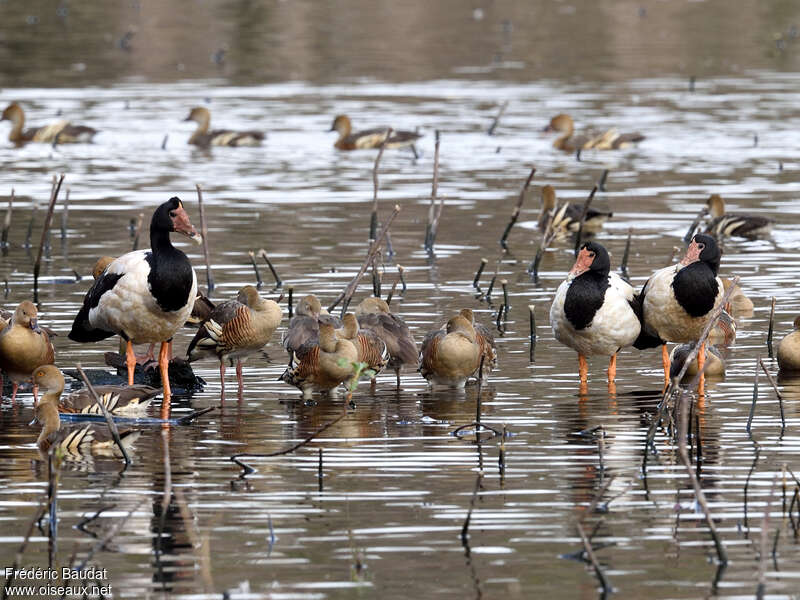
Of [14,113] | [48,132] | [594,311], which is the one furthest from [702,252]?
[14,113]

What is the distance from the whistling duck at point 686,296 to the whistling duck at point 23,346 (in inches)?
185

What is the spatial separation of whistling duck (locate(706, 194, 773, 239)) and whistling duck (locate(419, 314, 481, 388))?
836 cm

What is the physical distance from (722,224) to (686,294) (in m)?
8.37

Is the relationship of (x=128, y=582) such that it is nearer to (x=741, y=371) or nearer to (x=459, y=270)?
(x=741, y=371)

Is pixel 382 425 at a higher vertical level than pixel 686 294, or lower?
lower

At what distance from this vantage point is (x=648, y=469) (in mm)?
10359

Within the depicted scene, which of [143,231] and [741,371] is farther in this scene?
[143,231]

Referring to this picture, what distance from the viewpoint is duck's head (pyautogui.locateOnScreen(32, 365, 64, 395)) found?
1184 centimetres

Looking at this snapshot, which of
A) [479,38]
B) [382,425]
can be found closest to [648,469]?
[382,425]

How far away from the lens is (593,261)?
43.0ft

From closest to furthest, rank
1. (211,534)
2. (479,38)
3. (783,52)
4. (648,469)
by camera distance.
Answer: (211,534)
(648,469)
(783,52)
(479,38)

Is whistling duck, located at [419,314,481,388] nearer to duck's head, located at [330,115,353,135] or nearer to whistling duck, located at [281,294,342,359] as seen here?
whistling duck, located at [281,294,342,359]

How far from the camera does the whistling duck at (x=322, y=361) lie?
1272 cm

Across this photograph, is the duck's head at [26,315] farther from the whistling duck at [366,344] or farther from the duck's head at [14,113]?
the duck's head at [14,113]
